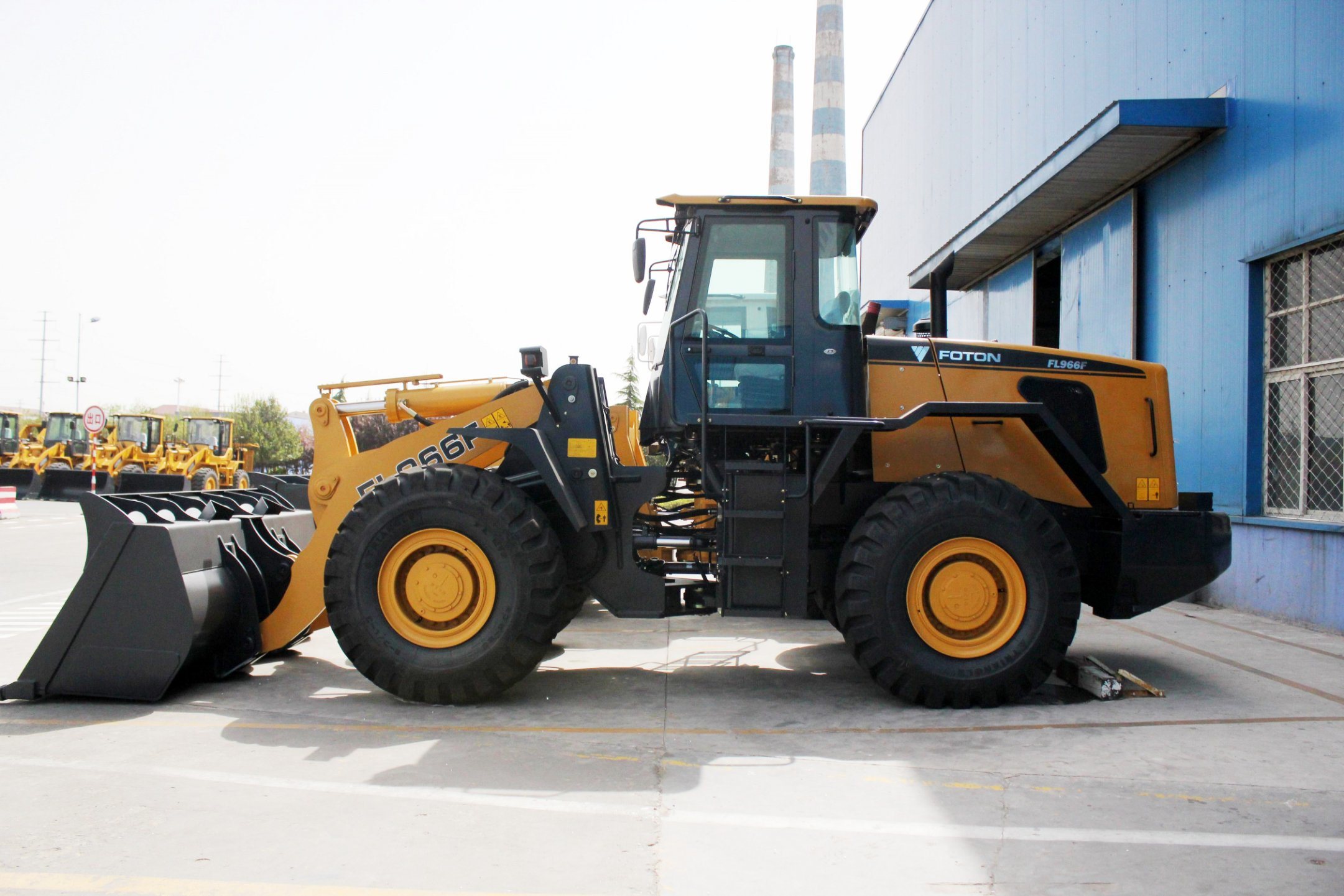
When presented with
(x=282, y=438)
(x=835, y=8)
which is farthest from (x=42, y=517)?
(x=282, y=438)

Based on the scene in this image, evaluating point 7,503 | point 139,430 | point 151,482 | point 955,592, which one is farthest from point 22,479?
point 955,592

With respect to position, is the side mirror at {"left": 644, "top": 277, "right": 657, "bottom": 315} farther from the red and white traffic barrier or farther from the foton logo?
the red and white traffic barrier

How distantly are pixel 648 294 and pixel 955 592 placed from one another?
8.68 feet

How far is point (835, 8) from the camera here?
125 feet

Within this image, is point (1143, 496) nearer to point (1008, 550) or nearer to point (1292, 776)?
point (1008, 550)

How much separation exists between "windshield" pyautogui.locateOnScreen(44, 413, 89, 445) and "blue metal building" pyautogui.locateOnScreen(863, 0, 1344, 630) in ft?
94.9

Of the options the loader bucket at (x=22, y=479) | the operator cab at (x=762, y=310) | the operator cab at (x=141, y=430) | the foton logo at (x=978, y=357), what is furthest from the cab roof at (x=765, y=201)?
the operator cab at (x=141, y=430)

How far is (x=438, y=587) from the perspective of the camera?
591cm

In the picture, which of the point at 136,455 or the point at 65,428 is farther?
the point at 65,428

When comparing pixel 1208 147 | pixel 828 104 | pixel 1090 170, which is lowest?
pixel 1208 147

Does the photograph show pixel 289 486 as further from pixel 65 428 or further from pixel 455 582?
pixel 65 428

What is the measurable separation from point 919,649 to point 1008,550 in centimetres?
75

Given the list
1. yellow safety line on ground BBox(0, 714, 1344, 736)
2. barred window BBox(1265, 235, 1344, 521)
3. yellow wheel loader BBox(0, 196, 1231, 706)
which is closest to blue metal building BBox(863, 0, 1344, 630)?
barred window BBox(1265, 235, 1344, 521)

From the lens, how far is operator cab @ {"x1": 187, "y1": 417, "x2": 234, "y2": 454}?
34.3 m
